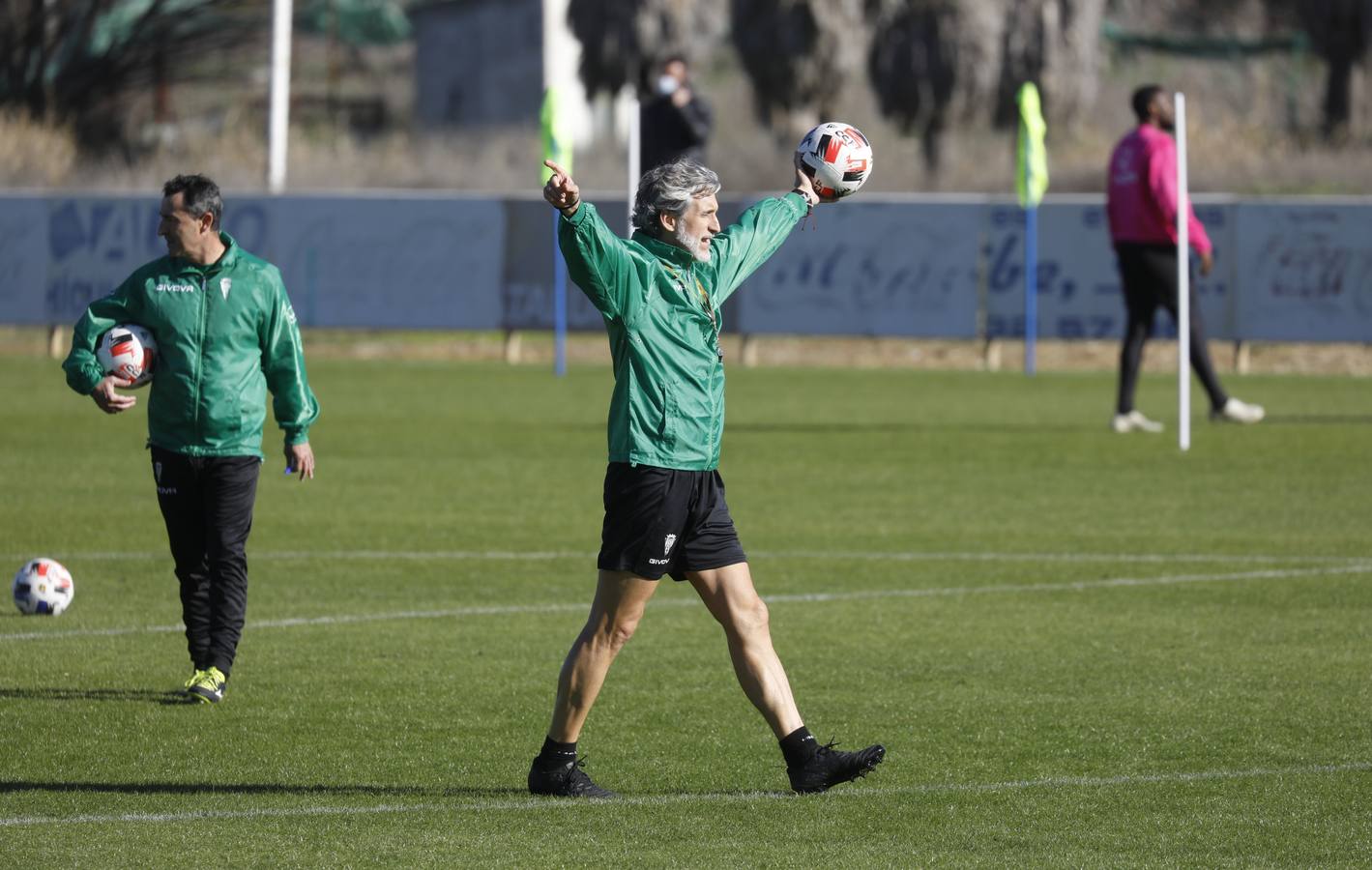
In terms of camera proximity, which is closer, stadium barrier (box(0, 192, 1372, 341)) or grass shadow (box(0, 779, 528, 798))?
grass shadow (box(0, 779, 528, 798))

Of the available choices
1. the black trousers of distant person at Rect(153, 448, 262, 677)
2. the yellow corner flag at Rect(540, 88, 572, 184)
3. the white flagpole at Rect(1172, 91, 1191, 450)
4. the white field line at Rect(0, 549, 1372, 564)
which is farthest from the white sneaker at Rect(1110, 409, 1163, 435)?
the black trousers of distant person at Rect(153, 448, 262, 677)

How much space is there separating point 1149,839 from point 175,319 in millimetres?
3924

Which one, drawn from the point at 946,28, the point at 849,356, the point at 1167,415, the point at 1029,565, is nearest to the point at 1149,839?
the point at 1029,565

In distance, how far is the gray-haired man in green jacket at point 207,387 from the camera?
778 cm

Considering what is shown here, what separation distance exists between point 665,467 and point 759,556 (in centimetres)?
558

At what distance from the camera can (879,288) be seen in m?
26.1

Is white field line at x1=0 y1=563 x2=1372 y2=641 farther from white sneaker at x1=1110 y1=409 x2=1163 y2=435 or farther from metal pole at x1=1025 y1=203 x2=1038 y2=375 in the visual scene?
metal pole at x1=1025 y1=203 x2=1038 y2=375

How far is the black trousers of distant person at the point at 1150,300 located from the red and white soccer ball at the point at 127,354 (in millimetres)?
9906

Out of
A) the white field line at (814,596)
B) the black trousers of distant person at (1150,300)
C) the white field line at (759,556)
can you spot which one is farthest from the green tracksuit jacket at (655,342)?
the black trousers of distant person at (1150,300)

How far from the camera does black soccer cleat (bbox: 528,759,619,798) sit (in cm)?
633

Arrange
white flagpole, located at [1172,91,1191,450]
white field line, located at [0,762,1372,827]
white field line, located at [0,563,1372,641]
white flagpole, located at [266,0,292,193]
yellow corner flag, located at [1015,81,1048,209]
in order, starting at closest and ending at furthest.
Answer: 1. white field line, located at [0,762,1372,827]
2. white field line, located at [0,563,1372,641]
3. white flagpole, located at [1172,91,1191,450]
4. yellow corner flag, located at [1015,81,1048,209]
5. white flagpole, located at [266,0,292,193]

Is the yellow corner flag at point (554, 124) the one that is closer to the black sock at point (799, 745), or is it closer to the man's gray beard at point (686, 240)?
the man's gray beard at point (686, 240)

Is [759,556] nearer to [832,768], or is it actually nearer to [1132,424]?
[832,768]

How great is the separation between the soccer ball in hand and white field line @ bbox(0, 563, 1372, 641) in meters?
0.27
